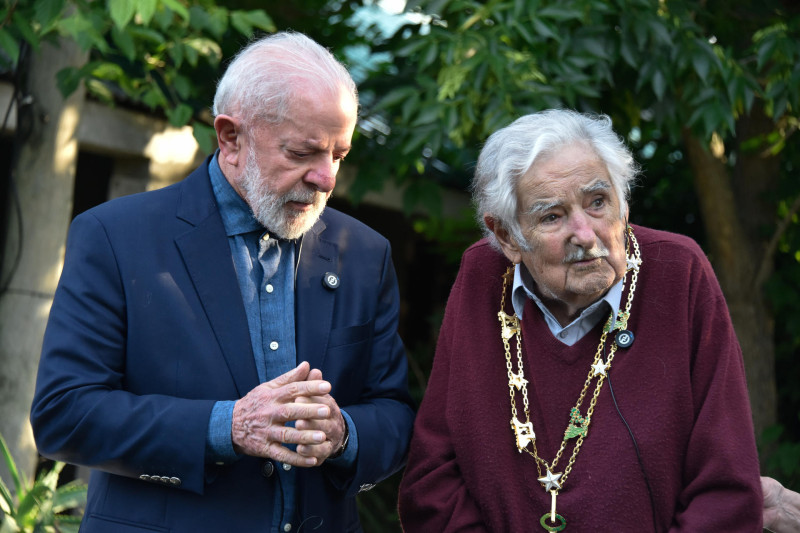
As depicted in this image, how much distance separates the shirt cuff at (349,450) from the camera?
91.4 inches

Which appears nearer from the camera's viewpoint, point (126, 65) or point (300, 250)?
point (300, 250)

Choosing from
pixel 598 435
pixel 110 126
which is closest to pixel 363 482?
pixel 598 435

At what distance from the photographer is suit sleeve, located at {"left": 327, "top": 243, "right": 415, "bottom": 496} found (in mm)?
2365

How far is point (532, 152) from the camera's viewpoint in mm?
2322

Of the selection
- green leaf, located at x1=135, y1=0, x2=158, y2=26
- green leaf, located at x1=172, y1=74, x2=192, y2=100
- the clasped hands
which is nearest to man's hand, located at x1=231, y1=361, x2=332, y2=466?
the clasped hands

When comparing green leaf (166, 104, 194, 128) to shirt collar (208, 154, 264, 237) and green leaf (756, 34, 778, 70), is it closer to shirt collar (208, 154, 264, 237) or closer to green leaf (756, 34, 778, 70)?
shirt collar (208, 154, 264, 237)

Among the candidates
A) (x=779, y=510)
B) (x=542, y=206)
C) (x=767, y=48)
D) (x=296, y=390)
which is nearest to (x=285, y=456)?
(x=296, y=390)

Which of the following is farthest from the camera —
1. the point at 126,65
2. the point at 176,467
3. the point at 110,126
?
the point at 110,126

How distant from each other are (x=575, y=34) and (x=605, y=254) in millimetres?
1684

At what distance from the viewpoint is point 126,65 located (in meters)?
4.11

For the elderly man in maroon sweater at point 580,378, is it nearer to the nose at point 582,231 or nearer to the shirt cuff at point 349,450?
the nose at point 582,231

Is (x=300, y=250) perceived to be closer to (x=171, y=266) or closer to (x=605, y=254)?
(x=171, y=266)

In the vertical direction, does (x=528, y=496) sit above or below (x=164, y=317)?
below

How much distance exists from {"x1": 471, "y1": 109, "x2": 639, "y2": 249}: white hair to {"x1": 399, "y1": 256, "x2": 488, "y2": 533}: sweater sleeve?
0.32 meters
